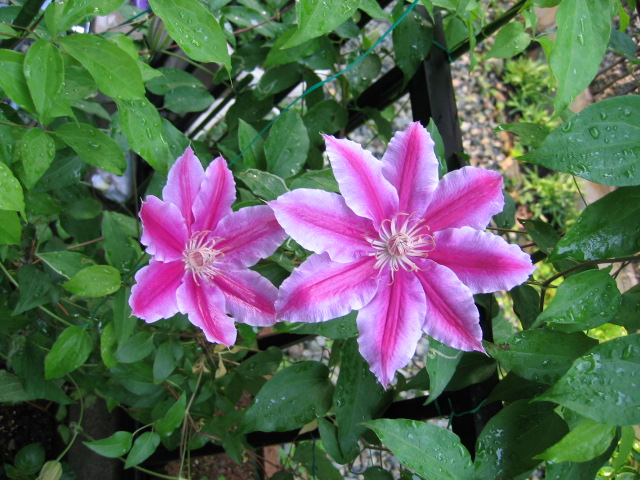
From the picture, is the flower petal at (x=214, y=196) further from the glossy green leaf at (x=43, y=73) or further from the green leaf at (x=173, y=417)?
the green leaf at (x=173, y=417)

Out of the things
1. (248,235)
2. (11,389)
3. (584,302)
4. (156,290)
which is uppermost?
(584,302)

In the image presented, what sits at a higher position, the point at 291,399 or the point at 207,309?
the point at 207,309

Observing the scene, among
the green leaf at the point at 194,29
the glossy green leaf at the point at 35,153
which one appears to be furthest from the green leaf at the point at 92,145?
the green leaf at the point at 194,29

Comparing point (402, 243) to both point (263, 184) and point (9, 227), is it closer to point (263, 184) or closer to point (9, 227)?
point (263, 184)

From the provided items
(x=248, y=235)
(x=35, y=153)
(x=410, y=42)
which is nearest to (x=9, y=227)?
(x=35, y=153)

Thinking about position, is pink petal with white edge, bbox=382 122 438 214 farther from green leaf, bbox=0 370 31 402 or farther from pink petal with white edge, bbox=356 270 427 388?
green leaf, bbox=0 370 31 402

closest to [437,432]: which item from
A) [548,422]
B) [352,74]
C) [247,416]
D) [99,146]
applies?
[548,422]
